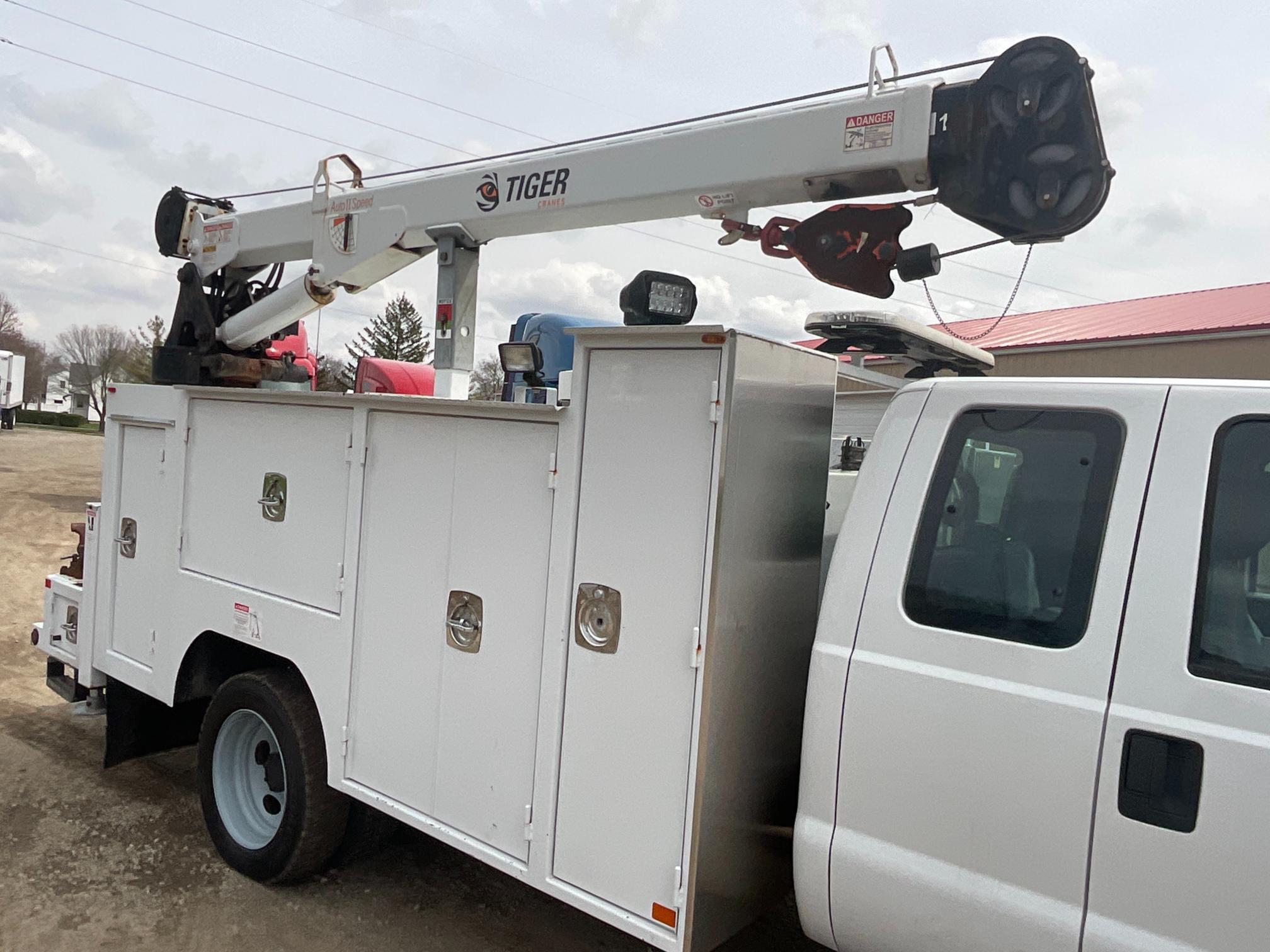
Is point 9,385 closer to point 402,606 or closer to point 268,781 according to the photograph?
point 268,781

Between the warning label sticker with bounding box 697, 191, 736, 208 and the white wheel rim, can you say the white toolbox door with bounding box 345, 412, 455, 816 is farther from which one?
the warning label sticker with bounding box 697, 191, 736, 208

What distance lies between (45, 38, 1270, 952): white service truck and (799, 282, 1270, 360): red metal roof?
5.87 metres

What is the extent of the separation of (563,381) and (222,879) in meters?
2.72

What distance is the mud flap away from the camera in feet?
15.6

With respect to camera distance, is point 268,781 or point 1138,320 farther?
point 1138,320

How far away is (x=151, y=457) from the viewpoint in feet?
14.6

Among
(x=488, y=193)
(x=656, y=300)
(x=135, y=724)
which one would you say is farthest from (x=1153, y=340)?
(x=135, y=724)

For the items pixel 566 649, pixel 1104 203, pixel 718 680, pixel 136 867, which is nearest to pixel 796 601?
pixel 718 680

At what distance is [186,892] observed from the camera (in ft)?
12.5

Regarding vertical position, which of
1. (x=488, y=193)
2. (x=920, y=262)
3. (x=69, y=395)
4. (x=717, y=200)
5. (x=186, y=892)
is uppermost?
(x=488, y=193)

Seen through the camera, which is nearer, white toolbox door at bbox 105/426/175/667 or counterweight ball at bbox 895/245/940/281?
counterweight ball at bbox 895/245/940/281

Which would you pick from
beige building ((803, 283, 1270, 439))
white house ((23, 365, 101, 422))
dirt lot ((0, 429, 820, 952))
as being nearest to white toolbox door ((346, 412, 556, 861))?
dirt lot ((0, 429, 820, 952))

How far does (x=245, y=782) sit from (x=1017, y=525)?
3.45 m

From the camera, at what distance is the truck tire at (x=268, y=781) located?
12.0 ft
